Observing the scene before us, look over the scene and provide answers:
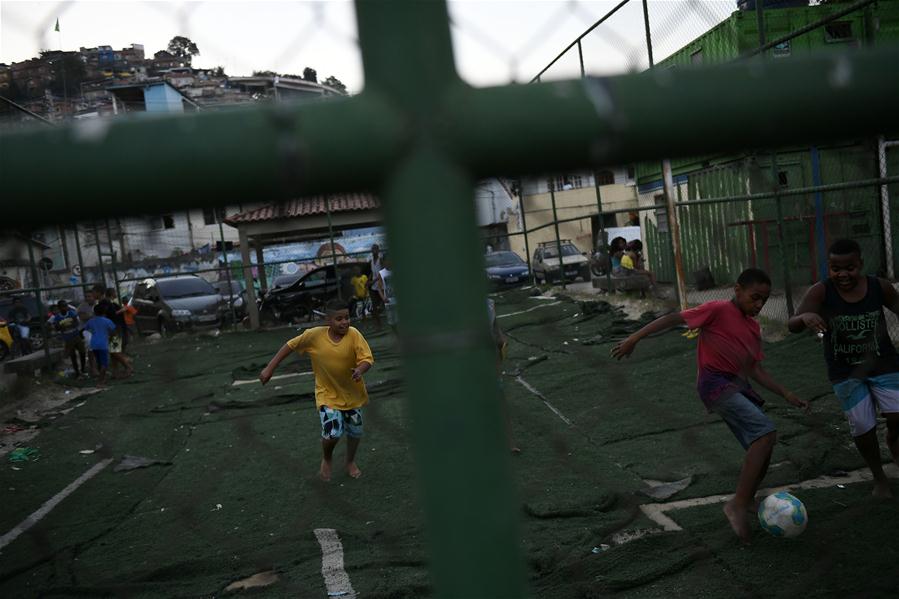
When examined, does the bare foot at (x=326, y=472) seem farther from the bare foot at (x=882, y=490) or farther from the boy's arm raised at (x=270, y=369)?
the bare foot at (x=882, y=490)

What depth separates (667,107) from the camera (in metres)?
0.89

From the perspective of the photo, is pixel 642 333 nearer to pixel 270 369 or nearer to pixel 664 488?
pixel 664 488

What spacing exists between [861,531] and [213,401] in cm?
834

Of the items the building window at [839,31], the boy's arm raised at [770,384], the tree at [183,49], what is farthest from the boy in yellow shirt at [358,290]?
the tree at [183,49]

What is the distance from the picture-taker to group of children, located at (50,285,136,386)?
13633 millimetres

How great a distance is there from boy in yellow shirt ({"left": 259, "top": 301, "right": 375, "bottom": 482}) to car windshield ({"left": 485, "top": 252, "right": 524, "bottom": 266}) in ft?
44.1

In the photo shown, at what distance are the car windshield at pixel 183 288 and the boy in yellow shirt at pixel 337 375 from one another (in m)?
15.1

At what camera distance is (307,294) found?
813 inches

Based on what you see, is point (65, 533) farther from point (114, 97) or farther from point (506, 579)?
point (506, 579)

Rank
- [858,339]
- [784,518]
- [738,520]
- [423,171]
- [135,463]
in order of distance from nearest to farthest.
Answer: [423,171] < [784,518] < [738,520] < [858,339] < [135,463]

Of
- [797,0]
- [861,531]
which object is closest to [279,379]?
[797,0]

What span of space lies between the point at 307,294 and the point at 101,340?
24.1 feet

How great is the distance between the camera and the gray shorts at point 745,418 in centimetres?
432

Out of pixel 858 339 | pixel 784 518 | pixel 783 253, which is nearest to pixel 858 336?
pixel 858 339
